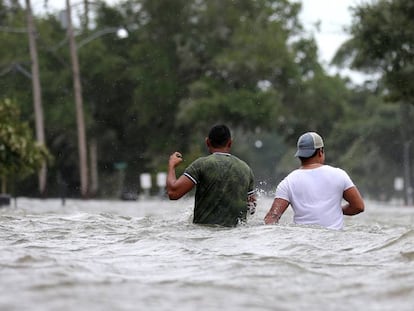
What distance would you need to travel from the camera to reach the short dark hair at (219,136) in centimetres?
1161

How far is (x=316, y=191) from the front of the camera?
10398mm

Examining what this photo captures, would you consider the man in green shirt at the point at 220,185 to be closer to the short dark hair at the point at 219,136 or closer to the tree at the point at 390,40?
the short dark hair at the point at 219,136

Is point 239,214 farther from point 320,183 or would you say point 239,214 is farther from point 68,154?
point 68,154

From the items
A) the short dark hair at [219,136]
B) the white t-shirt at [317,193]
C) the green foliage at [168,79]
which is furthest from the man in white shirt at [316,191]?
the green foliage at [168,79]

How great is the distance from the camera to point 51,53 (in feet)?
218

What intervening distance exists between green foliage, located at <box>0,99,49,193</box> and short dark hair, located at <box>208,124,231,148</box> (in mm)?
21311

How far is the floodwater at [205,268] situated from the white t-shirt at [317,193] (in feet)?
0.45

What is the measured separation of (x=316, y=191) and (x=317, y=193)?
0.08 feet

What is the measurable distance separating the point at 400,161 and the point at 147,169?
97.3ft

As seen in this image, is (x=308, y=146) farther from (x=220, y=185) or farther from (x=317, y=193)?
(x=220, y=185)

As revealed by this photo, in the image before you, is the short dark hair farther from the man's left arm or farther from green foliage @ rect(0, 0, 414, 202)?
green foliage @ rect(0, 0, 414, 202)

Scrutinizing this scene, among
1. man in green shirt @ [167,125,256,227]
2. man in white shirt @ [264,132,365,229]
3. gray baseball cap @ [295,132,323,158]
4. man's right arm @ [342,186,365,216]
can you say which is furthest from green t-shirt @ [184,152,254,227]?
man's right arm @ [342,186,365,216]

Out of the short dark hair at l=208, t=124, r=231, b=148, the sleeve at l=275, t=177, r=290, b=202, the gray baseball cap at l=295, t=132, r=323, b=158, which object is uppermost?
the short dark hair at l=208, t=124, r=231, b=148

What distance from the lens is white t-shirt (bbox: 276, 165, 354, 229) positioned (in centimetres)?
1040
